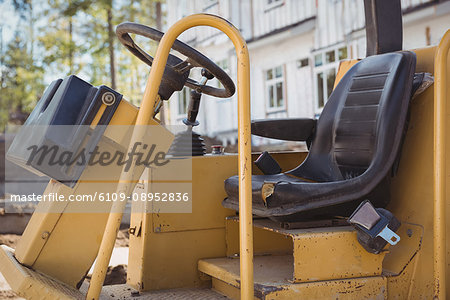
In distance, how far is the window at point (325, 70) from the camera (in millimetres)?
10750

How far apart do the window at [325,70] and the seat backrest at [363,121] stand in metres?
8.25

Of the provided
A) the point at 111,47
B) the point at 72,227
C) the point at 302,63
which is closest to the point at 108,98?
the point at 72,227

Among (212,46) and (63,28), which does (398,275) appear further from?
(63,28)

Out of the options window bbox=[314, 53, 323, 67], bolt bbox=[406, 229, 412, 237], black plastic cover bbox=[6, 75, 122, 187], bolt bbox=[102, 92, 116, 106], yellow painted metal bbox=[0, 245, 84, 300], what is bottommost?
yellow painted metal bbox=[0, 245, 84, 300]

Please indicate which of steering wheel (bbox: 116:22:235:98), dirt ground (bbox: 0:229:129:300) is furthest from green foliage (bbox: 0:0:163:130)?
steering wheel (bbox: 116:22:235:98)

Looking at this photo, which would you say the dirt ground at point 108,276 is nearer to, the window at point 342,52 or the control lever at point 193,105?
the control lever at point 193,105

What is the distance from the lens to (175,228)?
2.48m

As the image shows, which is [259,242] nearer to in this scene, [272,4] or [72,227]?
[72,227]

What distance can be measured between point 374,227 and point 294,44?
1043 cm

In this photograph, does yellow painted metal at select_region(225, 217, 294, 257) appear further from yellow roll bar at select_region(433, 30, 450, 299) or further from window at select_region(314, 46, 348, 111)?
window at select_region(314, 46, 348, 111)

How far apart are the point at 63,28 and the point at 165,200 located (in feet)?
65.0

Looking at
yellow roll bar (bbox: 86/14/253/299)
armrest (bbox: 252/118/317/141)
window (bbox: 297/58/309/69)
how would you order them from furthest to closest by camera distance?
window (bbox: 297/58/309/69) → armrest (bbox: 252/118/317/141) → yellow roll bar (bbox: 86/14/253/299)

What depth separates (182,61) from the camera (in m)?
2.17

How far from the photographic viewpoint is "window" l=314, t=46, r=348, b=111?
10.8 metres
